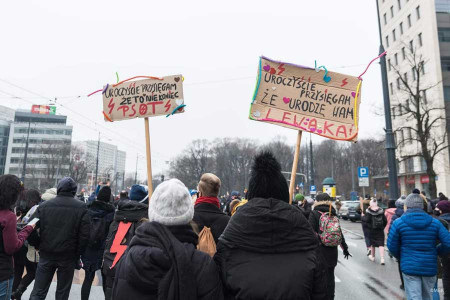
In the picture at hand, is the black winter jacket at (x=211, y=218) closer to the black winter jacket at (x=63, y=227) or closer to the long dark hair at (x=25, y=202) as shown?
the black winter jacket at (x=63, y=227)

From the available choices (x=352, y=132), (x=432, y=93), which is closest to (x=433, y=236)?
(x=352, y=132)

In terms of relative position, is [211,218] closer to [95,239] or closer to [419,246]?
[95,239]

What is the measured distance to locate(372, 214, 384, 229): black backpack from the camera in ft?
31.5

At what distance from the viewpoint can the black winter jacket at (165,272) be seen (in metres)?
1.82

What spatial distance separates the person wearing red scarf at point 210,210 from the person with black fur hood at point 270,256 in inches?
46.0

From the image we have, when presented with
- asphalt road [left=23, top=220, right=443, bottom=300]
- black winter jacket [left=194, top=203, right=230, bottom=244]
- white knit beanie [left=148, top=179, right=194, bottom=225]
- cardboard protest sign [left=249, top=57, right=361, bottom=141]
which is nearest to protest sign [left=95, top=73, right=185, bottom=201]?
cardboard protest sign [left=249, top=57, right=361, bottom=141]

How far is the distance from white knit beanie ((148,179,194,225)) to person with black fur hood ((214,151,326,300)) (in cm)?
30

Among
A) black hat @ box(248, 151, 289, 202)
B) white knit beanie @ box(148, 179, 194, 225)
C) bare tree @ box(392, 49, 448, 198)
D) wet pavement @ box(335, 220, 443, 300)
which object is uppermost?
bare tree @ box(392, 49, 448, 198)

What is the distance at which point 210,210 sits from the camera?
3471mm

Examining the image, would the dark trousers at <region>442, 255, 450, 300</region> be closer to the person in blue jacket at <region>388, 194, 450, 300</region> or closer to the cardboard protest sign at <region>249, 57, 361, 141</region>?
the person in blue jacket at <region>388, 194, 450, 300</region>

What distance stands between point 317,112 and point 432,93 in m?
38.1

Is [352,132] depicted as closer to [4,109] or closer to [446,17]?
[446,17]

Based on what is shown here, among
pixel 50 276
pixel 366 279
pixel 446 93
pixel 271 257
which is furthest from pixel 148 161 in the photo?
pixel 446 93

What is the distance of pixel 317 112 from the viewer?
4637 mm
